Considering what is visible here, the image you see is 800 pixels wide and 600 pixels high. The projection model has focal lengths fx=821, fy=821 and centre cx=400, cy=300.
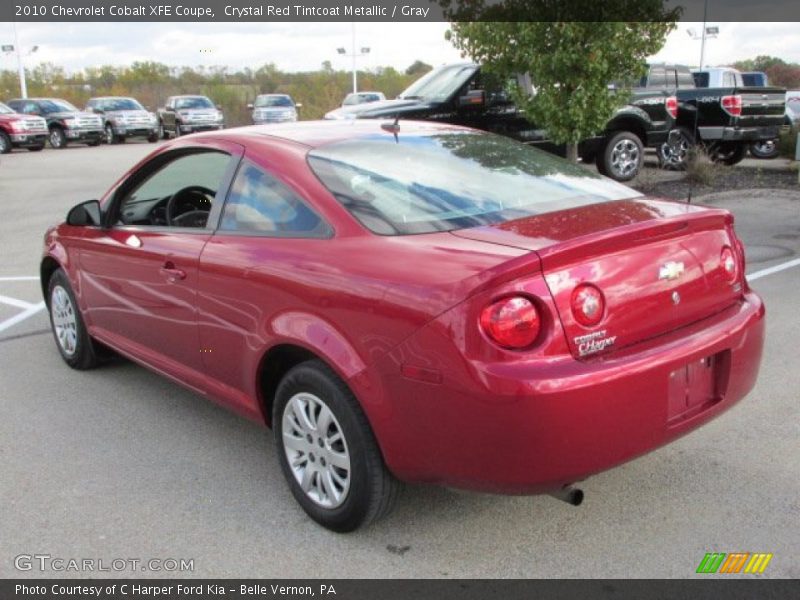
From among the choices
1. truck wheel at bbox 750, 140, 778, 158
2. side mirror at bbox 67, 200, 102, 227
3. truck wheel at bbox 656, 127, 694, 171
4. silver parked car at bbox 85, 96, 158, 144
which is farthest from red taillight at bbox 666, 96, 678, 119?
silver parked car at bbox 85, 96, 158, 144

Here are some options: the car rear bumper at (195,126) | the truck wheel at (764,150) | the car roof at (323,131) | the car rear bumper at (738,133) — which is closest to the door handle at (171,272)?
the car roof at (323,131)

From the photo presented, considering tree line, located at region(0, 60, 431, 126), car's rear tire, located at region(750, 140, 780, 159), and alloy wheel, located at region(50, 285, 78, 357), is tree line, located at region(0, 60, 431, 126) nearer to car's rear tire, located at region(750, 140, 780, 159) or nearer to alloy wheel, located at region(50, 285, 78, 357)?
car's rear tire, located at region(750, 140, 780, 159)

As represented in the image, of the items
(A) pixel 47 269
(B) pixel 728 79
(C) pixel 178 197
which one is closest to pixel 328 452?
(C) pixel 178 197

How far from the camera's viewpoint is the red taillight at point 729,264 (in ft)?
10.7

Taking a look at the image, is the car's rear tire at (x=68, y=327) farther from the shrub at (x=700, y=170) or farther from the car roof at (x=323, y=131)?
the shrub at (x=700, y=170)

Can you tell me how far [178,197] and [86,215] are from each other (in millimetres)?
537

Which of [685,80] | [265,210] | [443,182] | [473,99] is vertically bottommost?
[265,210]

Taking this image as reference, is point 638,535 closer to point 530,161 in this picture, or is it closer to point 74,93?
point 530,161

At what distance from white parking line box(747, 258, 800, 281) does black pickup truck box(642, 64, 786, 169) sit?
23.8 ft

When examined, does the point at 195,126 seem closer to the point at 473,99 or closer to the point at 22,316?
the point at 473,99

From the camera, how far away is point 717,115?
15031mm

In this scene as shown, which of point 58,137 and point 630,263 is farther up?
point 630,263

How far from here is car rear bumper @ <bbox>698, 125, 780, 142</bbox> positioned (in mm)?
14828
